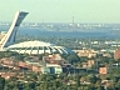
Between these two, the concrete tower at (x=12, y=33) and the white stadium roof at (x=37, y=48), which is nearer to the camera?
the white stadium roof at (x=37, y=48)

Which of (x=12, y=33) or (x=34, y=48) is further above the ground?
(x=12, y=33)

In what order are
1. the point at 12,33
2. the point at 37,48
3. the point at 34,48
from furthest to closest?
the point at 12,33 → the point at 34,48 → the point at 37,48

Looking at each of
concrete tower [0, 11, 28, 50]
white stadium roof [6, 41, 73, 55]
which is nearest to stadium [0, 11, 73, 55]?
white stadium roof [6, 41, 73, 55]

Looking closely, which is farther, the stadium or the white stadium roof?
the white stadium roof

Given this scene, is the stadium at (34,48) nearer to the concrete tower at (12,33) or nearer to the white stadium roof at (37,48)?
the white stadium roof at (37,48)

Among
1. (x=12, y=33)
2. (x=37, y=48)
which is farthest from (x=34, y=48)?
(x=12, y=33)

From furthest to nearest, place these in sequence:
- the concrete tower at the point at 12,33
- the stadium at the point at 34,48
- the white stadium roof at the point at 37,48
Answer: the concrete tower at the point at 12,33
the white stadium roof at the point at 37,48
the stadium at the point at 34,48

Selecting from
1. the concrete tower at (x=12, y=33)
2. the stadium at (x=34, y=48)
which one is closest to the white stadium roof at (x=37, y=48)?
the stadium at (x=34, y=48)

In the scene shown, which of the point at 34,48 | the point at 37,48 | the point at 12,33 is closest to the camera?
the point at 37,48

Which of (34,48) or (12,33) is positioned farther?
(12,33)

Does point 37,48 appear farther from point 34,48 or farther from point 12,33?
point 12,33

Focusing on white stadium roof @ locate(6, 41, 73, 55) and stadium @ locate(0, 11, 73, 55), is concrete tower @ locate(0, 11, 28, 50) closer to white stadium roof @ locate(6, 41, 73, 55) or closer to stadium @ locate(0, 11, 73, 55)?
stadium @ locate(0, 11, 73, 55)
